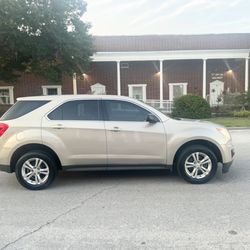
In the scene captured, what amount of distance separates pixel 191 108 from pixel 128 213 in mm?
15559

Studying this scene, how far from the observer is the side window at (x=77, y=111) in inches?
231

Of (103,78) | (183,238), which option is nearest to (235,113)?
(103,78)

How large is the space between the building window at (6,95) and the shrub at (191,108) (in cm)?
1523

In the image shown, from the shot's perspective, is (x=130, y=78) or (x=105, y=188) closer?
(x=105, y=188)

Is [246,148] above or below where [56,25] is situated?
below

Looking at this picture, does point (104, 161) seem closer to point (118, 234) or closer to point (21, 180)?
point (21, 180)

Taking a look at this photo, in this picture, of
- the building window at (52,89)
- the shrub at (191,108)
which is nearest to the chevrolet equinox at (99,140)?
the shrub at (191,108)

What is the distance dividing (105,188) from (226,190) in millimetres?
2154

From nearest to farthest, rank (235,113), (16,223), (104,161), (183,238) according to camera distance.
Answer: (183,238)
(16,223)
(104,161)
(235,113)

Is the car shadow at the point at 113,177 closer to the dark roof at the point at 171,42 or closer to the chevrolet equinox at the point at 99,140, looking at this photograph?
the chevrolet equinox at the point at 99,140

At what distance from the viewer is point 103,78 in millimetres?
27500

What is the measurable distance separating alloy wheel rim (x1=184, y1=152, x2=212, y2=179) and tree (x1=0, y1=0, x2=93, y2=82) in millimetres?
13781

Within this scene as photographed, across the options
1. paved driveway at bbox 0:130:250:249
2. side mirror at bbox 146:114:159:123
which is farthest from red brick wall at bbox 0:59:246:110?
side mirror at bbox 146:114:159:123

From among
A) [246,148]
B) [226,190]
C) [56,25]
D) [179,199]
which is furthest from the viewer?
[56,25]
